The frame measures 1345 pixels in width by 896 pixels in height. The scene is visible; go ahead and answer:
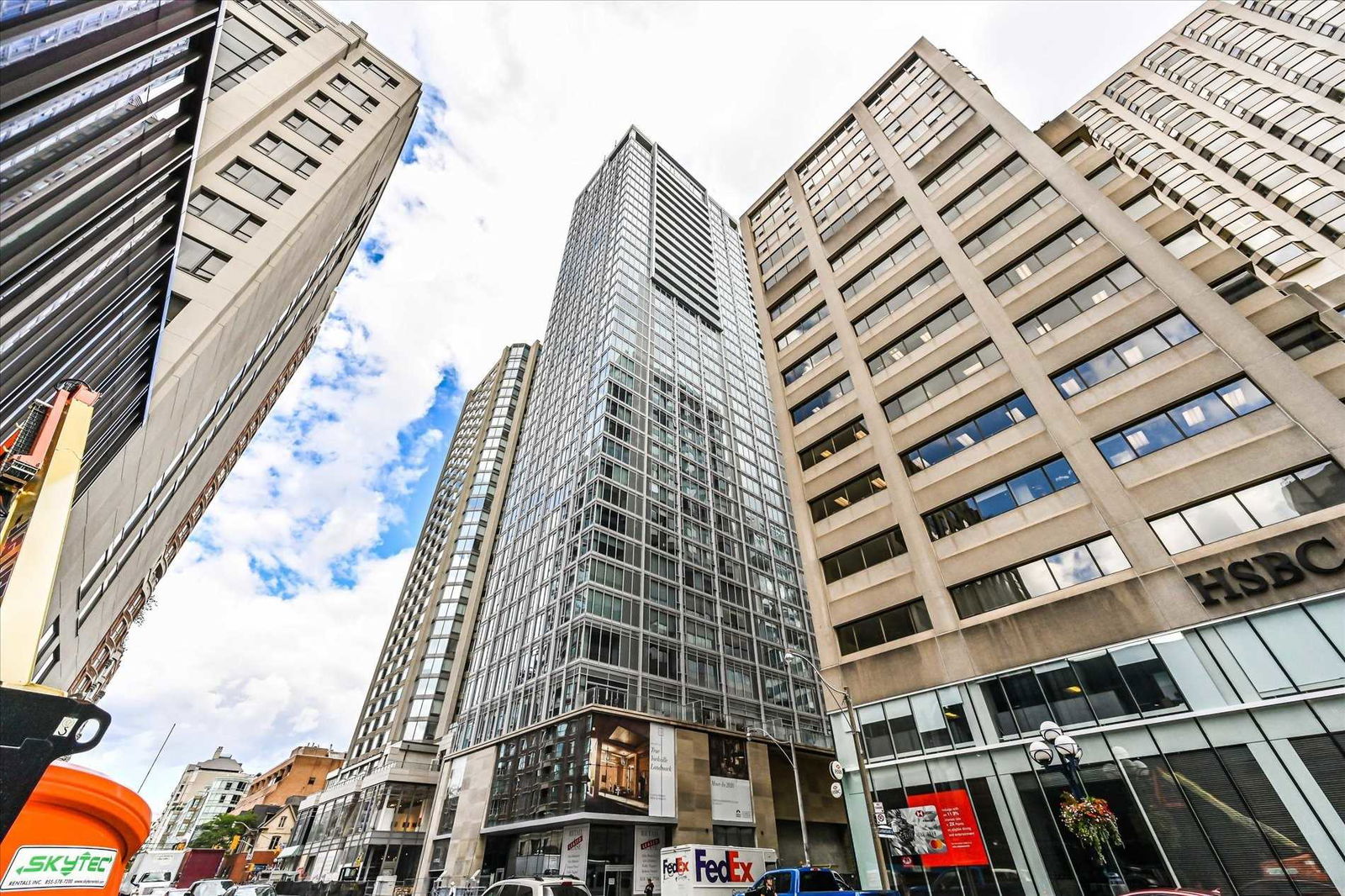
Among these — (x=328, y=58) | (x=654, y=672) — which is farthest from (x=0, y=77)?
(x=654, y=672)

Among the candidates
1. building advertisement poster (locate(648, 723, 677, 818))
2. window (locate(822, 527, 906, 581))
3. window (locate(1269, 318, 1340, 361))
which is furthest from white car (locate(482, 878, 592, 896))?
window (locate(1269, 318, 1340, 361))

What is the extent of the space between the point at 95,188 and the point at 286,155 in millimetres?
18106

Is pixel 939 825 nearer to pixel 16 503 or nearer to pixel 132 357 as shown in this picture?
pixel 16 503

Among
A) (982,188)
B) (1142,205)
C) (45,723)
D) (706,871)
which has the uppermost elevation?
(982,188)

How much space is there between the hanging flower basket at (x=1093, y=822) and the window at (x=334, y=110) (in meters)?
37.9

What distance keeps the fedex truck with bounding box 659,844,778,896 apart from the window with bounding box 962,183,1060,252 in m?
32.0

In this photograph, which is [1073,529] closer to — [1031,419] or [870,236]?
[1031,419]

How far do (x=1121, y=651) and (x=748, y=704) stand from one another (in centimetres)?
3589

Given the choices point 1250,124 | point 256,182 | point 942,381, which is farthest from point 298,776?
point 1250,124

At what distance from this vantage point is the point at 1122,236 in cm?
2464

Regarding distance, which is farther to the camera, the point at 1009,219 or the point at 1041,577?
the point at 1009,219

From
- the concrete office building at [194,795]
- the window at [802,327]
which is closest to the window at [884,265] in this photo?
the window at [802,327]

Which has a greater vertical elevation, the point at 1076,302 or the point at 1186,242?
the point at 1186,242

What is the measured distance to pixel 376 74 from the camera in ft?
99.1
